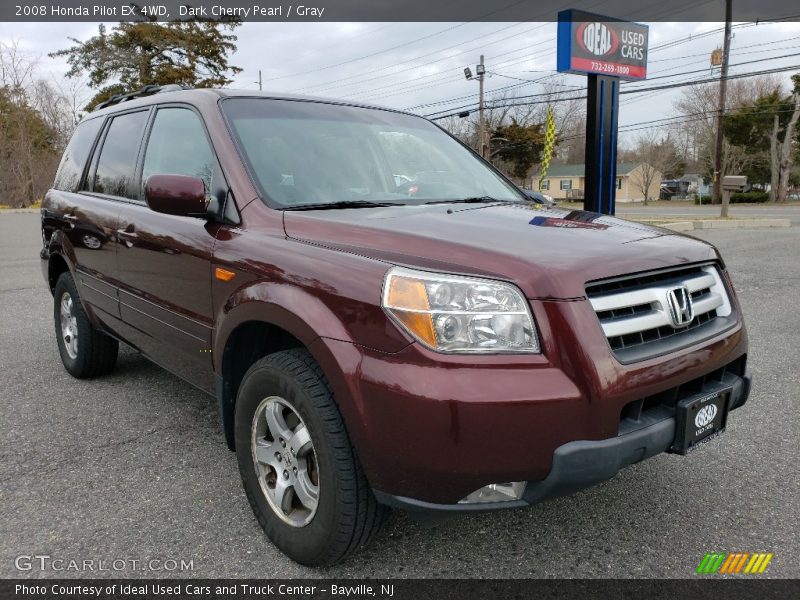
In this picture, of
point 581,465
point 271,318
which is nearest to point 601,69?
point 271,318

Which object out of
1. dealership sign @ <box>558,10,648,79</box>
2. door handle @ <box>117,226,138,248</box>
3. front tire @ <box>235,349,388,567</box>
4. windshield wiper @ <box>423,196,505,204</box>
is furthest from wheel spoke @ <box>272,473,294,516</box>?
dealership sign @ <box>558,10,648,79</box>

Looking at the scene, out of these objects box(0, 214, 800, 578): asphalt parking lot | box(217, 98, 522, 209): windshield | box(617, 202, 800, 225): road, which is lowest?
box(0, 214, 800, 578): asphalt parking lot

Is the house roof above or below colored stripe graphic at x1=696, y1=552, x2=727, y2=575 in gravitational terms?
above

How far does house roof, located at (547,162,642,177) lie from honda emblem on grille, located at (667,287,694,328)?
74.2 metres

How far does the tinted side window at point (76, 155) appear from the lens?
4.37 m

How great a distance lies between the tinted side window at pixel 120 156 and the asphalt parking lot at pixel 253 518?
135 cm

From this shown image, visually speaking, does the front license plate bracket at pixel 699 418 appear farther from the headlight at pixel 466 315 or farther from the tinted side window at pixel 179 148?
the tinted side window at pixel 179 148

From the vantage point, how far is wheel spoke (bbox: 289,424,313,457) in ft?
7.31

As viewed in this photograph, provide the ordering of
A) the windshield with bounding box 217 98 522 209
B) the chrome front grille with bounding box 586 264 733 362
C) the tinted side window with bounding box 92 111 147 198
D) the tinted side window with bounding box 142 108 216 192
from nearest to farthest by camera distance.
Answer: the chrome front grille with bounding box 586 264 733 362 → the windshield with bounding box 217 98 522 209 → the tinted side window with bounding box 142 108 216 192 → the tinted side window with bounding box 92 111 147 198

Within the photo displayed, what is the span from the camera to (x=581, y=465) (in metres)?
1.87

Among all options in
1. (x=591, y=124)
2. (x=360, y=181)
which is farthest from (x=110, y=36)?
(x=360, y=181)

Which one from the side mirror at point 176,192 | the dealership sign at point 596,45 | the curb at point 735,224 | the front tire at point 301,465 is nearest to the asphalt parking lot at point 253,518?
the front tire at point 301,465

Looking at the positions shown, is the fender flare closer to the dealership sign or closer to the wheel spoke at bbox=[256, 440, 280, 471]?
the wheel spoke at bbox=[256, 440, 280, 471]

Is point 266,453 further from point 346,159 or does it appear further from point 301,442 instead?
point 346,159
